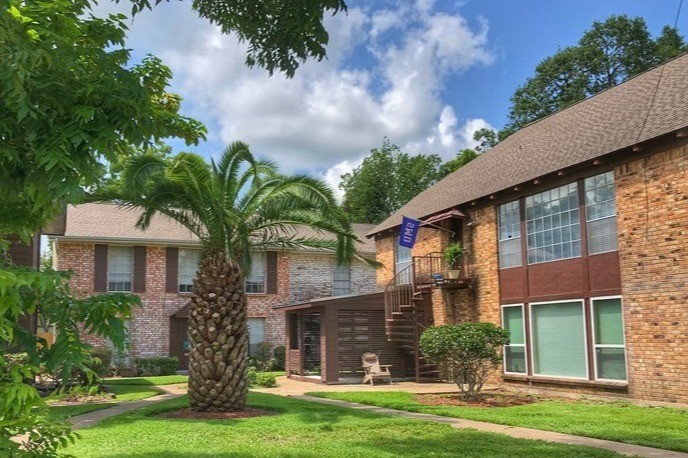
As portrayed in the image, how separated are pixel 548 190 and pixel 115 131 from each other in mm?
15449

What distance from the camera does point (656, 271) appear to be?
1446 centimetres

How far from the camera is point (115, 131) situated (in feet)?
12.7

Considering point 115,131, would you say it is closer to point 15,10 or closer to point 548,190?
point 15,10

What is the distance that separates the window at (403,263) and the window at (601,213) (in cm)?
779

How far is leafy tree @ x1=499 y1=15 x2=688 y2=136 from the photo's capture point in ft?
144

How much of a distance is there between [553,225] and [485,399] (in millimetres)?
4926

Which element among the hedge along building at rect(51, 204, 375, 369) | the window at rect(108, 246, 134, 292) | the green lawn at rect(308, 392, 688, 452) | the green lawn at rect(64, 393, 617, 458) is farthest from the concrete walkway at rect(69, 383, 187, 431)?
the window at rect(108, 246, 134, 292)

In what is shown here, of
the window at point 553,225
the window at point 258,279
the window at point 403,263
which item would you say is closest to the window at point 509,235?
the window at point 553,225

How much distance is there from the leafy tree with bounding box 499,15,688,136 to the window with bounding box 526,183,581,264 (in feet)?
86.3

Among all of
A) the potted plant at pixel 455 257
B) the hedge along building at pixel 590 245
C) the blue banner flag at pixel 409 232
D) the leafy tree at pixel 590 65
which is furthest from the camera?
the leafy tree at pixel 590 65

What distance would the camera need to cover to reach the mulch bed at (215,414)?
12.7 meters

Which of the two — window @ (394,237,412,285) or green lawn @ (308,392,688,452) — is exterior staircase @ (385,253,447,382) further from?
green lawn @ (308,392,688,452)

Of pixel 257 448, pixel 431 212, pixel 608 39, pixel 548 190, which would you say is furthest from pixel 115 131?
pixel 608 39

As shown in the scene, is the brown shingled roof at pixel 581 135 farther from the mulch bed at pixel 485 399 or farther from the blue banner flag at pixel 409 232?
the mulch bed at pixel 485 399
